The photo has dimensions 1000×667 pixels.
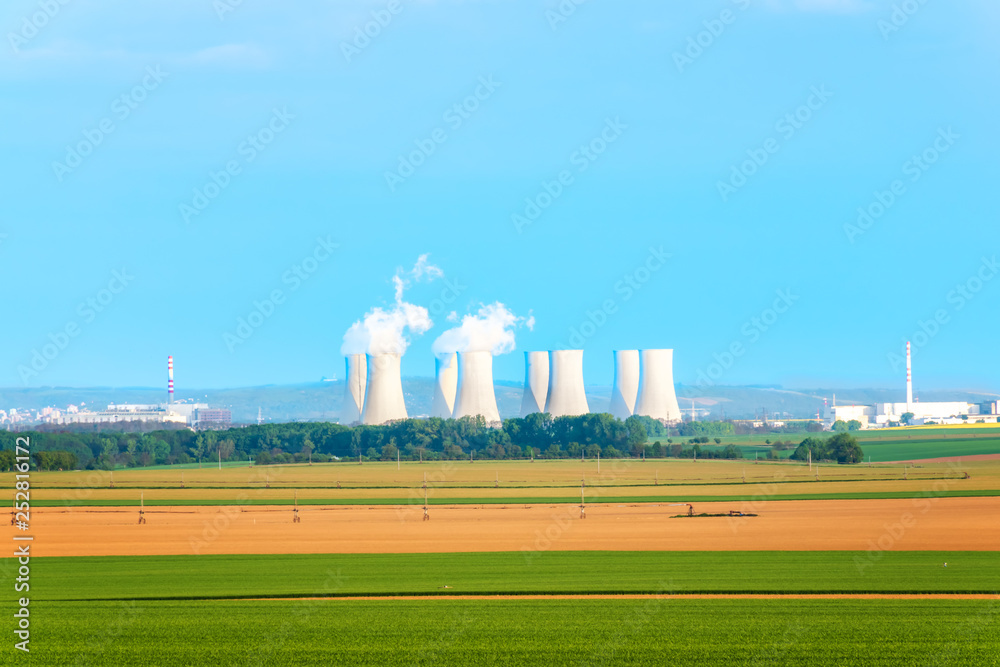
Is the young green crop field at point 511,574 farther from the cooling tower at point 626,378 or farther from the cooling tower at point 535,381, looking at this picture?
the cooling tower at point 626,378

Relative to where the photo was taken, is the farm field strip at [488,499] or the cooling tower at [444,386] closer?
the farm field strip at [488,499]

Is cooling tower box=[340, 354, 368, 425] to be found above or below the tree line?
above

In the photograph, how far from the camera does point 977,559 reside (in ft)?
63.1

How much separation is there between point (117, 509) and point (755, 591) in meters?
23.0

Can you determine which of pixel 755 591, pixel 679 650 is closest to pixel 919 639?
pixel 679 650

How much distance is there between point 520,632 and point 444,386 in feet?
184

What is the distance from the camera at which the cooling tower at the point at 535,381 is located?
65.6m

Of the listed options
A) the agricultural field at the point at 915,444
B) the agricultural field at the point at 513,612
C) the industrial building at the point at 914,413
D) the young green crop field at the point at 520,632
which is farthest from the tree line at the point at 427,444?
the industrial building at the point at 914,413

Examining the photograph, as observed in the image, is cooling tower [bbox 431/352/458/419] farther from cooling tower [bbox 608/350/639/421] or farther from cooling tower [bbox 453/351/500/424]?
cooling tower [bbox 608/350/639/421]

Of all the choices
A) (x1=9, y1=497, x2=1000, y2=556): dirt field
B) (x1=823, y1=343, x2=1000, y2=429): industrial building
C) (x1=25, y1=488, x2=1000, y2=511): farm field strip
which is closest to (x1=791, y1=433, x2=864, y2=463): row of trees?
(x1=25, y1=488, x2=1000, y2=511): farm field strip

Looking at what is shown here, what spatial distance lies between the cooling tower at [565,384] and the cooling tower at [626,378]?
5.53 m

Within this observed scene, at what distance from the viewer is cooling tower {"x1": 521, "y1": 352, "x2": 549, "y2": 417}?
6556cm

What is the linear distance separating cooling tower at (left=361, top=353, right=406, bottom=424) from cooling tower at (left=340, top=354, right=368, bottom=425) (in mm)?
1875

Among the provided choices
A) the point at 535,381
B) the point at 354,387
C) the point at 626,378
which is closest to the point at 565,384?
the point at 535,381
